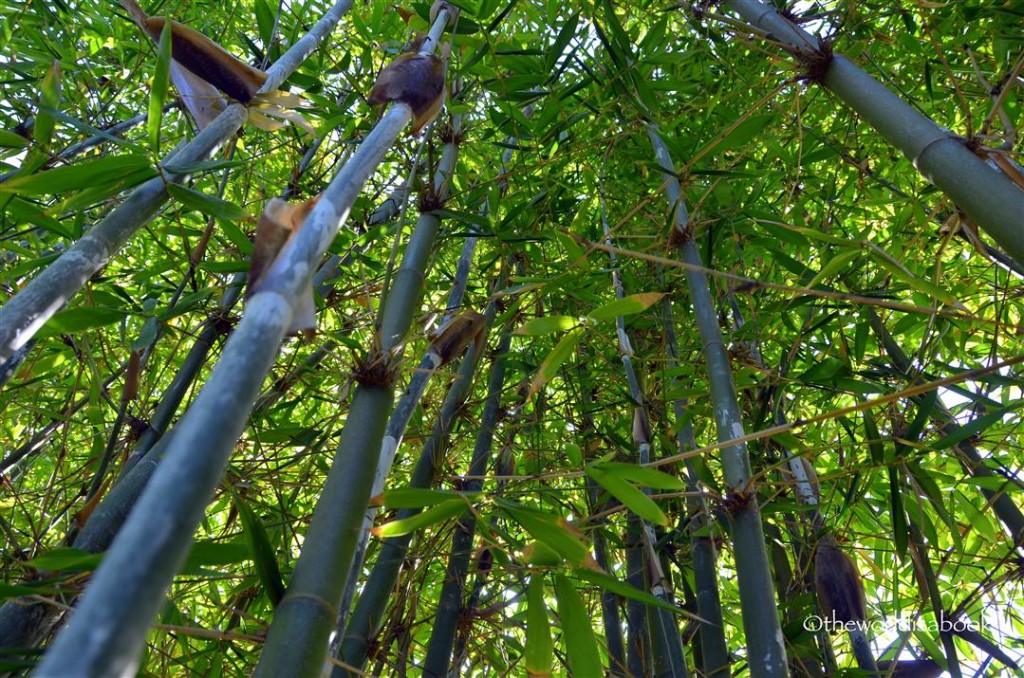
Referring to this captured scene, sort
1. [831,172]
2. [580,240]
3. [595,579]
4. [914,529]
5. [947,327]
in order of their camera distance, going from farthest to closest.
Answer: [831,172]
[947,327]
[914,529]
[580,240]
[595,579]

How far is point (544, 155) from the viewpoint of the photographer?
2.10 metres

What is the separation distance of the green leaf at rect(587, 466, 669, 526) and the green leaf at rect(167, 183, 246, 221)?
0.57m

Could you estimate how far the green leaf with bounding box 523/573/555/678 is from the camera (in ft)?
3.03

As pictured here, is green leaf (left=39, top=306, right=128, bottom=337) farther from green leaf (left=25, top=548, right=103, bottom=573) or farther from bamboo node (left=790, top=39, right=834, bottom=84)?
bamboo node (left=790, top=39, right=834, bottom=84)

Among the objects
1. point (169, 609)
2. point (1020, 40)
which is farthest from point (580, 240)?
point (1020, 40)

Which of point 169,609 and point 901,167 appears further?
point 901,167

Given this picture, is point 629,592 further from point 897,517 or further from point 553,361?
point 897,517

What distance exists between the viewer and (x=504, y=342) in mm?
2133

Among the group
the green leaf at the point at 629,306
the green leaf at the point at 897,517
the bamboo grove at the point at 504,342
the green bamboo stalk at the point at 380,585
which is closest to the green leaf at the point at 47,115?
the bamboo grove at the point at 504,342

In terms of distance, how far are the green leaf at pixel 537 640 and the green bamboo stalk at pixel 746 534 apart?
0.88ft

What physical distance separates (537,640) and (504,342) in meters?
1.25

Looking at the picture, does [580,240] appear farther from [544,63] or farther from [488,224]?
[544,63]

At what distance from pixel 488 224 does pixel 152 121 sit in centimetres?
57

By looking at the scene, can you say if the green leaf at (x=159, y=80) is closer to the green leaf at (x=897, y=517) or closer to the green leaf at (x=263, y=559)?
the green leaf at (x=263, y=559)
